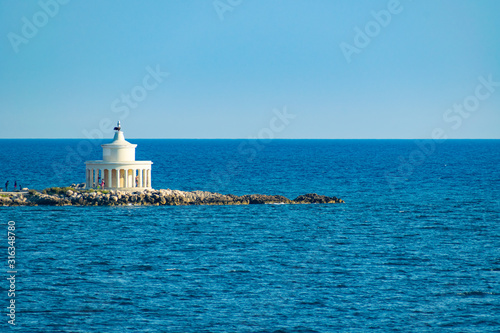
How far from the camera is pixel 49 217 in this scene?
7806 centimetres

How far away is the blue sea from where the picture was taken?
42.8 m

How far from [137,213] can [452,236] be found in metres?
33.6

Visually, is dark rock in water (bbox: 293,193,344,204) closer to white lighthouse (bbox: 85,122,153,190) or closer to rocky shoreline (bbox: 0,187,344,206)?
rocky shoreline (bbox: 0,187,344,206)

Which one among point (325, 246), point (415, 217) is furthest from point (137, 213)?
point (415, 217)

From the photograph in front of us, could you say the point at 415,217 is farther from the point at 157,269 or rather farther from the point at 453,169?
the point at 453,169

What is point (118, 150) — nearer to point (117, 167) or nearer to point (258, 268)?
point (117, 167)

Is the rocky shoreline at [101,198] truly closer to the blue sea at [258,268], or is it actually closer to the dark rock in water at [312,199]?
the blue sea at [258,268]

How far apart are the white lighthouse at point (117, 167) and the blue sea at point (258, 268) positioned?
5171 millimetres

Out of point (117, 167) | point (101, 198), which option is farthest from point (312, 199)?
point (101, 198)

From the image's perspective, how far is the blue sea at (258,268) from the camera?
4281 centimetres

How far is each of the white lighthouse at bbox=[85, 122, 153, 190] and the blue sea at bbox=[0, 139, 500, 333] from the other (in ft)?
17.0

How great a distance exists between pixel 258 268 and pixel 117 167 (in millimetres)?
35470

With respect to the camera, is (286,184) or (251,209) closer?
(251,209)

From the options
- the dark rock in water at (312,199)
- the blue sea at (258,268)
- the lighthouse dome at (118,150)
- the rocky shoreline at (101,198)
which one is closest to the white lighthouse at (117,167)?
the lighthouse dome at (118,150)
